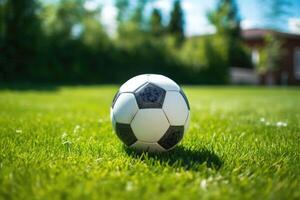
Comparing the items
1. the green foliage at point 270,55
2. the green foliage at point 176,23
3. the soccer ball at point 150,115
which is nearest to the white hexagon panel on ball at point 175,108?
the soccer ball at point 150,115

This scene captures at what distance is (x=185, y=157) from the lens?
2861 millimetres

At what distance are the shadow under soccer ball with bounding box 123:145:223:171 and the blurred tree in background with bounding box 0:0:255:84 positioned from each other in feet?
69.6

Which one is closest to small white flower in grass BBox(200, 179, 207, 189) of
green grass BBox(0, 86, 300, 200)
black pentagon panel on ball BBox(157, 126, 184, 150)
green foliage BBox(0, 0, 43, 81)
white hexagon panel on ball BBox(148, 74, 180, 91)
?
green grass BBox(0, 86, 300, 200)

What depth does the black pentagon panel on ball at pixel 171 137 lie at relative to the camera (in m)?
2.97

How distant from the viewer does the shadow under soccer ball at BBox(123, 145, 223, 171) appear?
261cm

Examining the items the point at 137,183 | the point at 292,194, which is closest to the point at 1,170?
the point at 137,183

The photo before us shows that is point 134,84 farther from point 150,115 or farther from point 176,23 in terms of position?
point 176,23

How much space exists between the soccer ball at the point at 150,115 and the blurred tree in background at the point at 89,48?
21.0 meters

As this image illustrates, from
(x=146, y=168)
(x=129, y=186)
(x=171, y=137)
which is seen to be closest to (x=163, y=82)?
(x=171, y=137)

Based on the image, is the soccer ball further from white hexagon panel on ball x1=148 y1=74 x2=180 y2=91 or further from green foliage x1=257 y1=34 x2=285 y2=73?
green foliage x1=257 y1=34 x2=285 y2=73

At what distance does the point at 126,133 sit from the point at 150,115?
0.27m

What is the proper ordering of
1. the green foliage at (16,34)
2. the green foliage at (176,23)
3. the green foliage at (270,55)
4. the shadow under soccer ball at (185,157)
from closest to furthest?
the shadow under soccer ball at (185,157) → the green foliage at (16,34) → the green foliage at (270,55) → the green foliage at (176,23)

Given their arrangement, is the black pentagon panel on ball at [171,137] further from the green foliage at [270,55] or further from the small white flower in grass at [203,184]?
the green foliage at [270,55]

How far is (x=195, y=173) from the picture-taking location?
7.82 ft
